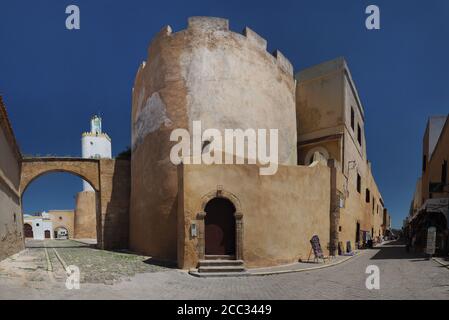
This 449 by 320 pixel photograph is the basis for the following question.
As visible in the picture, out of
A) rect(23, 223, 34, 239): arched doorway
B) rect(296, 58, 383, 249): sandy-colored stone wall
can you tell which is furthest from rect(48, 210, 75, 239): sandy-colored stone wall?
rect(296, 58, 383, 249): sandy-colored stone wall

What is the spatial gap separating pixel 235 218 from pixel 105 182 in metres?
10.3

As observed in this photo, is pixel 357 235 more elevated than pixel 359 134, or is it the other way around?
pixel 359 134

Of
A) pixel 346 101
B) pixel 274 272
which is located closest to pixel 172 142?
pixel 274 272

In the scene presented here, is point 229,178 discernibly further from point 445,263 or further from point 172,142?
point 445,263

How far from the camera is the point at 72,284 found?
6.82 metres

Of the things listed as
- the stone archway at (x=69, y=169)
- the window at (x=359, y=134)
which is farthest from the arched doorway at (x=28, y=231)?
the window at (x=359, y=134)

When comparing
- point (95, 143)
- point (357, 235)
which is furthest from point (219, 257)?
point (95, 143)

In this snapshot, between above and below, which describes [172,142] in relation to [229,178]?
above

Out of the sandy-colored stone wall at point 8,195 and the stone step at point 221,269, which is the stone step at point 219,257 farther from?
the sandy-colored stone wall at point 8,195

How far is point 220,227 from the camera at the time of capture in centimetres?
999

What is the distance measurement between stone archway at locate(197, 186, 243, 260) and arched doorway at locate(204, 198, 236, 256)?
0.57 ft

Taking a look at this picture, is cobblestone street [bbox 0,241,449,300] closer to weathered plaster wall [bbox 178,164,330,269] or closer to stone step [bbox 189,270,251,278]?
stone step [bbox 189,270,251,278]

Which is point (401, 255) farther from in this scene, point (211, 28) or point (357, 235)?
point (211, 28)

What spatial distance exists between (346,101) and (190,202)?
1188cm
